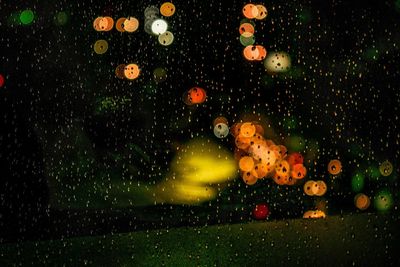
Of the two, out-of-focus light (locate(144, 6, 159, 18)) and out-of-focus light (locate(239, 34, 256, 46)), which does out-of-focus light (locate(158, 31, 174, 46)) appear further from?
out-of-focus light (locate(239, 34, 256, 46))

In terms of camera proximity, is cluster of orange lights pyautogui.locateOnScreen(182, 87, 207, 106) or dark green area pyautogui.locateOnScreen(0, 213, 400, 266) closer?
dark green area pyautogui.locateOnScreen(0, 213, 400, 266)

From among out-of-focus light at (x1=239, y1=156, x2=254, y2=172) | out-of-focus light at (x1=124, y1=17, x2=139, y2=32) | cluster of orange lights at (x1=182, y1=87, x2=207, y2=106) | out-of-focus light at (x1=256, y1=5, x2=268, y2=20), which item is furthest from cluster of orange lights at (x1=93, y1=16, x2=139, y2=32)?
out-of-focus light at (x1=239, y1=156, x2=254, y2=172)

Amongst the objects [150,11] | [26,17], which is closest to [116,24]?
[150,11]

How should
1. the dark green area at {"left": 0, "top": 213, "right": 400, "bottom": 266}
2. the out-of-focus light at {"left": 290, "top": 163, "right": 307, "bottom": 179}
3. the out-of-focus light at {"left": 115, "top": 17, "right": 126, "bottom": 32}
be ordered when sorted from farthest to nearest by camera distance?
1. the out-of-focus light at {"left": 290, "top": 163, "right": 307, "bottom": 179}
2. the out-of-focus light at {"left": 115, "top": 17, "right": 126, "bottom": 32}
3. the dark green area at {"left": 0, "top": 213, "right": 400, "bottom": 266}

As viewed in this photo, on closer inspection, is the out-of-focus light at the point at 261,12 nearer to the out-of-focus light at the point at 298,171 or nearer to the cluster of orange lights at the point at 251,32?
the cluster of orange lights at the point at 251,32

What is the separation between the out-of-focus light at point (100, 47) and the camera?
131 centimetres

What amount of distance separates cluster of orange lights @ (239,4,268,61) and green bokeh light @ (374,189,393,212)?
1.90 ft

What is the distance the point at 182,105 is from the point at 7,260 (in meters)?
0.65

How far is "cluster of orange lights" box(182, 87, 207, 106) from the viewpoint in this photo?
1365mm

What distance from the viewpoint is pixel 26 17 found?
121 centimetres

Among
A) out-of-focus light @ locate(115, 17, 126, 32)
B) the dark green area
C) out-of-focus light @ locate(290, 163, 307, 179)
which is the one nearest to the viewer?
the dark green area

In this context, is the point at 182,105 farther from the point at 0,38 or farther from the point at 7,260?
the point at 7,260

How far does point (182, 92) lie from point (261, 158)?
0.38 meters

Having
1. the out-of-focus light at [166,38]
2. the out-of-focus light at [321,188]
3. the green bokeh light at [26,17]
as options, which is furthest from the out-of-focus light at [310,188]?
the green bokeh light at [26,17]
